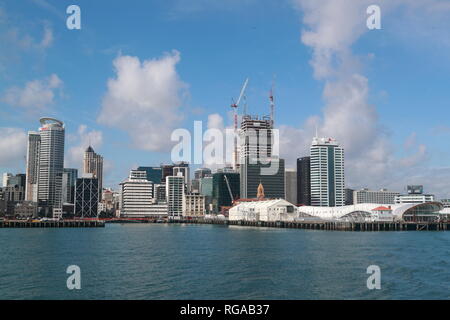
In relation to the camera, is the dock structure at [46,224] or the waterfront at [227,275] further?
the dock structure at [46,224]

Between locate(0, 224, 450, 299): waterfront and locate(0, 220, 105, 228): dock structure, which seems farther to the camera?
locate(0, 220, 105, 228): dock structure

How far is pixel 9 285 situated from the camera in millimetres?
40188

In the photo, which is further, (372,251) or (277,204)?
(277,204)

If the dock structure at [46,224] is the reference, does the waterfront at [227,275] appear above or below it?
above

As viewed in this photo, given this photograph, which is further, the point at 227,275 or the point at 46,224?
the point at 46,224

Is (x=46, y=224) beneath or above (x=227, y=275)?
beneath
